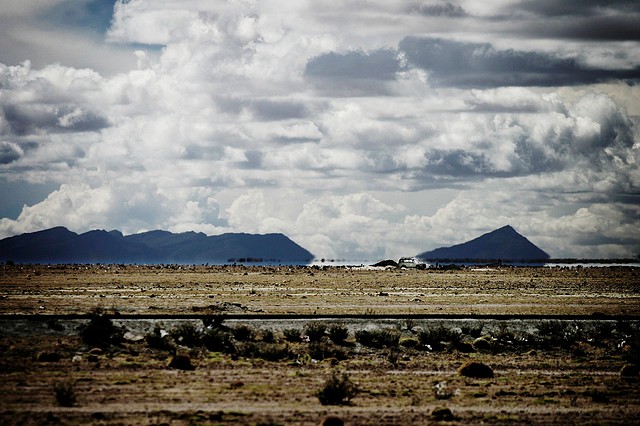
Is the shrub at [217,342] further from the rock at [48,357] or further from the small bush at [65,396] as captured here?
the small bush at [65,396]

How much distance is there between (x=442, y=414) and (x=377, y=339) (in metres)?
16.9

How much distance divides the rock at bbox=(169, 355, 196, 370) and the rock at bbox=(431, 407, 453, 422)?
1208cm

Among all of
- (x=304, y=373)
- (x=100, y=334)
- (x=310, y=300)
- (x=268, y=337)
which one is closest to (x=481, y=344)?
(x=268, y=337)

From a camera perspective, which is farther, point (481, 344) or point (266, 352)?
point (481, 344)

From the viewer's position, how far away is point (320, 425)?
23266 mm

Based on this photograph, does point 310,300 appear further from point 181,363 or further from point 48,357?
point 48,357

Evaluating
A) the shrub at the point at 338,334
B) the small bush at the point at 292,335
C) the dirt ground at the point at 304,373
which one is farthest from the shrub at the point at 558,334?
the small bush at the point at 292,335

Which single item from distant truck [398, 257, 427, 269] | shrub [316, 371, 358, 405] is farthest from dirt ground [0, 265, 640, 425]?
distant truck [398, 257, 427, 269]

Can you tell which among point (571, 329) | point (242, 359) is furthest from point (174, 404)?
point (571, 329)

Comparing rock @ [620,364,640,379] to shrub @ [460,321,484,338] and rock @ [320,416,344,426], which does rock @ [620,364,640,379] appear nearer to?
shrub @ [460,321,484,338]

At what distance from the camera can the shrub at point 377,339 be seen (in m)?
41.4

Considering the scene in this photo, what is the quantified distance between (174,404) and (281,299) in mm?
42542

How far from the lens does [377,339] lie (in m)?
42.0

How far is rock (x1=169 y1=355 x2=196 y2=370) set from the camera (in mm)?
33312
